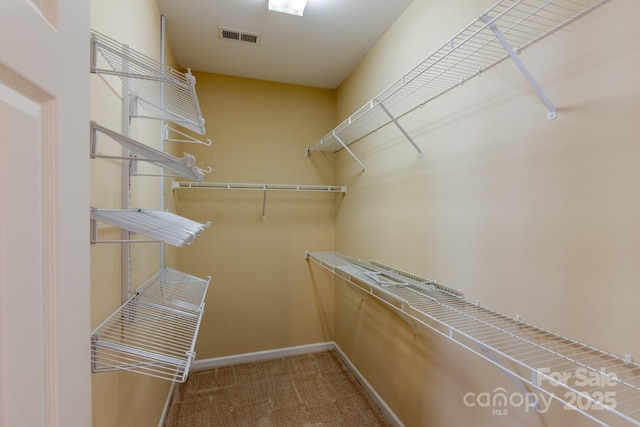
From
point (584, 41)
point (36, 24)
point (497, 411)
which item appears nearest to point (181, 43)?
point (36, 24)

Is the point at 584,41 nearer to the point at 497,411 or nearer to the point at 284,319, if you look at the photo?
the point at 497,411

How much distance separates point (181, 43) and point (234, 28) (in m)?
0.46

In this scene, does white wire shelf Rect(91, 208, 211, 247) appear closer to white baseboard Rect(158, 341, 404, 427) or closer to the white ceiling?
the white ceiling

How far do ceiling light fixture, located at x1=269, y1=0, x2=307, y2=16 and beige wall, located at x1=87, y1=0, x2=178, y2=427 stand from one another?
65cm

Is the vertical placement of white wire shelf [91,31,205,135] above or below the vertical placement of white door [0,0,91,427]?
above

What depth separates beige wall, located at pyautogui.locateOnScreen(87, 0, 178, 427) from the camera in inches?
36.9

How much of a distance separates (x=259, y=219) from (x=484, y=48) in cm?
204

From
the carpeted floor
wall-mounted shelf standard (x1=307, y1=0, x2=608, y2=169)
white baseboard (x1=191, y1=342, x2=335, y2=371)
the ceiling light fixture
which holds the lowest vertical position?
the carpeted floor

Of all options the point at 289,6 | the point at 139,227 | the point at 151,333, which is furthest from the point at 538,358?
the point at 289,6

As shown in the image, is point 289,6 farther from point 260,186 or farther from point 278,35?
point 260,186

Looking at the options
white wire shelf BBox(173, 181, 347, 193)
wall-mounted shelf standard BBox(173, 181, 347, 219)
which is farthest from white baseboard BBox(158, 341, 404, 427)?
white wire shelf BBox(173, 181, 347, 193)

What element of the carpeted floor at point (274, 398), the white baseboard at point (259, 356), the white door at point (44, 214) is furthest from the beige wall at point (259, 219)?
the white door at point (44, 214)

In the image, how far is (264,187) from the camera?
2525 millimetres

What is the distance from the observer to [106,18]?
1015 millimetres
